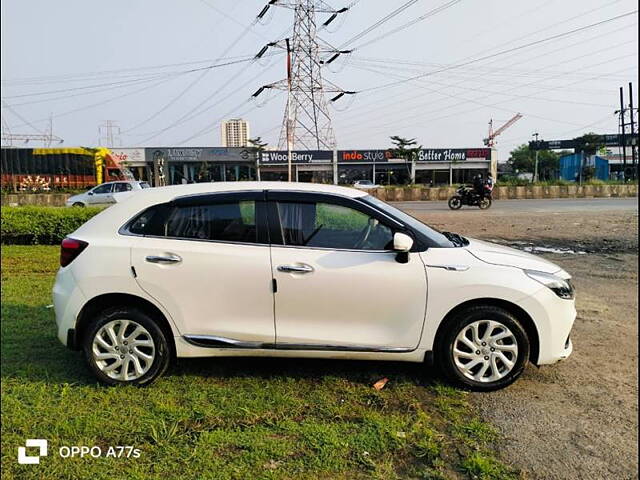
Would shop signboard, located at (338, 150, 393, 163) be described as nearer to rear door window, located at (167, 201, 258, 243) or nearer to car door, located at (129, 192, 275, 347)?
rear door window, located at (167, 201, 258, 243)

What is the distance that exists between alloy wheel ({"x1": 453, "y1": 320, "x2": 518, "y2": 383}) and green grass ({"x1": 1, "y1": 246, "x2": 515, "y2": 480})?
265mm

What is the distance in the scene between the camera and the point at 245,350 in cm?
351

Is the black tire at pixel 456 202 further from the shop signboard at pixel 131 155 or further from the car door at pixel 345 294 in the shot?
the shop signboard at pixel 131 155

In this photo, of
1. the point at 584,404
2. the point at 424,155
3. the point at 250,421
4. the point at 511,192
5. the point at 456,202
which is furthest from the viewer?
the point at 424,155

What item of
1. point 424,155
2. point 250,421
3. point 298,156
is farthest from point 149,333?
point 424,155

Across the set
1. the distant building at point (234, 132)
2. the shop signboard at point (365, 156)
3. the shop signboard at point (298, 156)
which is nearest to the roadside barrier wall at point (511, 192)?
the shop signboard at point (298, 156)

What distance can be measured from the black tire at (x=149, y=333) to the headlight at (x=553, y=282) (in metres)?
2.78

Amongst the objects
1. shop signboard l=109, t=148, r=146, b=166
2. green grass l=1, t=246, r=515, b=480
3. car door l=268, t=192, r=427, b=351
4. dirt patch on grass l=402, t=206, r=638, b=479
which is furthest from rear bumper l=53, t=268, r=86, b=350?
shop signboard l=109, t=148, r=146, b=166

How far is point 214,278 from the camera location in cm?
344

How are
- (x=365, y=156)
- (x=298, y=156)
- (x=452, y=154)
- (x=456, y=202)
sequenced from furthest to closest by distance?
(x=452, y=154)
(x=365, y=156)
(x=298, y=156)
(x=456, y=202)

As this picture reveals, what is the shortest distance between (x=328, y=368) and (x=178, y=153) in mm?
35467

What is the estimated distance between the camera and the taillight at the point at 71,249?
11.8 feet

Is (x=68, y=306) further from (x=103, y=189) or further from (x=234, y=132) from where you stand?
(x=234, y=132)

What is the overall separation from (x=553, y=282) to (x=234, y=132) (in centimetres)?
4267
